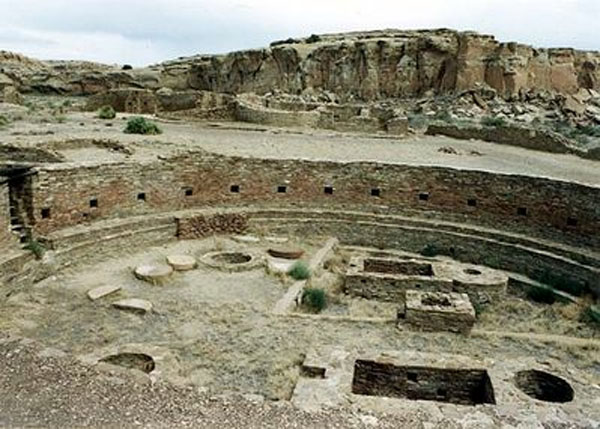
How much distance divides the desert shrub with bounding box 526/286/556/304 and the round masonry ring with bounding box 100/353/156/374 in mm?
8036

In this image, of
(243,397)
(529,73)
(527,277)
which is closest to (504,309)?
(527,277)

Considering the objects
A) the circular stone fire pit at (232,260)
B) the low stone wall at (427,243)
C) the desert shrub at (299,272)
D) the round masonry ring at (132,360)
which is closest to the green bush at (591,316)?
the low stone wall at (427,243)

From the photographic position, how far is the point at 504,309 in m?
11.7

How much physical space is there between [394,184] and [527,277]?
392 cm

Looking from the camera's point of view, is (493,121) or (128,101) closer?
(493,121)

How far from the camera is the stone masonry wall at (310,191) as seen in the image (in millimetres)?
12859

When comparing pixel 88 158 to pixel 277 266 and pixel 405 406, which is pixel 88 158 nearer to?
pixel 277 266

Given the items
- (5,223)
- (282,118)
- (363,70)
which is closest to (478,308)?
(5,223)

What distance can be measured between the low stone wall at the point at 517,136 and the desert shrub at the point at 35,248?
1695 cm

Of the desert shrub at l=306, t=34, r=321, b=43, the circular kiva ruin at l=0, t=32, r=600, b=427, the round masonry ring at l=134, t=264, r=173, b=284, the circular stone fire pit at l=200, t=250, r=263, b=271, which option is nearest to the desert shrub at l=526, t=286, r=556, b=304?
the circular kiva ruin at l=0, t=32, r=600, b=427

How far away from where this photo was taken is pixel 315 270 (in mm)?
12766

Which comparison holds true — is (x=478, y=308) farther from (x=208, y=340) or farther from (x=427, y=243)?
(x=208, y=340)

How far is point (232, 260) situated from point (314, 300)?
273 cm

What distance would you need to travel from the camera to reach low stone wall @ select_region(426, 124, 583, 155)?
68.4 ft
